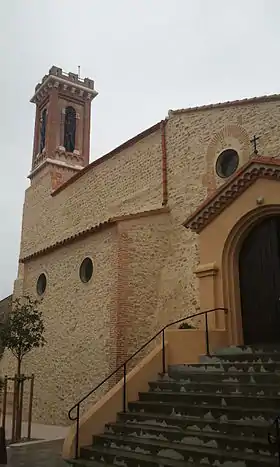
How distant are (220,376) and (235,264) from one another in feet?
10.4

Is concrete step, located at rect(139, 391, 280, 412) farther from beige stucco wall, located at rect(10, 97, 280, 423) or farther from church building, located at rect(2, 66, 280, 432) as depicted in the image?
beige stucco wall, located at rect(10, 97, 280, 423)

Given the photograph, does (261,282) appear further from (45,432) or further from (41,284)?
(41,284)

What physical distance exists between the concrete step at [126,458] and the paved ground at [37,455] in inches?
24.8

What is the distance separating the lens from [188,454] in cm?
622

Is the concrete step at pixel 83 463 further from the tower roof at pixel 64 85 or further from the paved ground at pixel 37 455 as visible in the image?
the tower roof at pixel 64 85

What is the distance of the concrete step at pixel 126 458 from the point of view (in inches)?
244

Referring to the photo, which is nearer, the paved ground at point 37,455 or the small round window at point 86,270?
the paved ground at point 37,455

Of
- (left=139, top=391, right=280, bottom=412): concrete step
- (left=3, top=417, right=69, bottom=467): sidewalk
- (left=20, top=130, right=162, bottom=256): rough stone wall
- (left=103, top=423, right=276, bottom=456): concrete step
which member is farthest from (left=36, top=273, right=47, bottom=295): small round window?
(left=103, top=423, right=276, bottom=456): concrete step

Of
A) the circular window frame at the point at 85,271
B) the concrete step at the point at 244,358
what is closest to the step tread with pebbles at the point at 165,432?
the concrete step at the point at 244,358

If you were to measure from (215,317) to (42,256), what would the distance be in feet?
33.5

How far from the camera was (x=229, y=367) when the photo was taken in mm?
8172

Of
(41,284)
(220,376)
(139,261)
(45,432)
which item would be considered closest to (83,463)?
(220,376)

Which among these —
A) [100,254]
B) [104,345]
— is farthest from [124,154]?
[104,345]

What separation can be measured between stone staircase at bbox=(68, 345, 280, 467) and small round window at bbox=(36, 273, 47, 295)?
33.1ft
